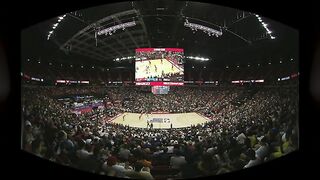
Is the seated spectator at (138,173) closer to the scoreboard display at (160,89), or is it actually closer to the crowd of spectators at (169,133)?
the crowd of spectators at (169,133)

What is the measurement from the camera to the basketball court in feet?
12.0

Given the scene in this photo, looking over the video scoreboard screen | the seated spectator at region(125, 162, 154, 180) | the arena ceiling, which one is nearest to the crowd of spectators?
the seated spectator at region(125, 162, 154, 180)

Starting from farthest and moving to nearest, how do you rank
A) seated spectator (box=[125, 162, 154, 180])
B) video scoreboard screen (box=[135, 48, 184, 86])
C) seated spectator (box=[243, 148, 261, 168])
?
1. video scoreboard screen (box=[135, 48, 184, 86])
2. seated spectator (box=[125, 162, 154, 180])
3. seated spectator (box=[243, 148, 261, 168])

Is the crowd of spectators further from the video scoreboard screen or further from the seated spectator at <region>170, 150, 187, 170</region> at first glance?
the video scoreboard screen

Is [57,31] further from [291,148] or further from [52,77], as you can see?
[291,148]

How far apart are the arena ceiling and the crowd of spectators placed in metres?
0.49

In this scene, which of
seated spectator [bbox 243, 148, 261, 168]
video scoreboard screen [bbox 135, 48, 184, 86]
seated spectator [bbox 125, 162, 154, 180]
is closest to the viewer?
seated spectator [bbox 243, 148, 261, 168]

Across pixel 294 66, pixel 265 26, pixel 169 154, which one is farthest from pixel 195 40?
pixel 169 154

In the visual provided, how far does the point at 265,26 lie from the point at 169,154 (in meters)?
2.08

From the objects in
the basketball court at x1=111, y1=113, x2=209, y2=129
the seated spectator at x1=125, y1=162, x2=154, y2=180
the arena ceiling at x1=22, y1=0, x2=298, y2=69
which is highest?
the arena ceiling at x1=22, y1=0, x2=298, y2=69

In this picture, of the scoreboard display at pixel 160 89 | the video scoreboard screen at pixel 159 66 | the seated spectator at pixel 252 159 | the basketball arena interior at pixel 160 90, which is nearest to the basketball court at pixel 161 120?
the basketball arena interior at pixel 160 90

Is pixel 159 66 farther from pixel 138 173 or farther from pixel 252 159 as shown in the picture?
pixel 252 159

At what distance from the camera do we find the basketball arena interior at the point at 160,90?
10.3 feet

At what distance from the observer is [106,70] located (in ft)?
11.8
